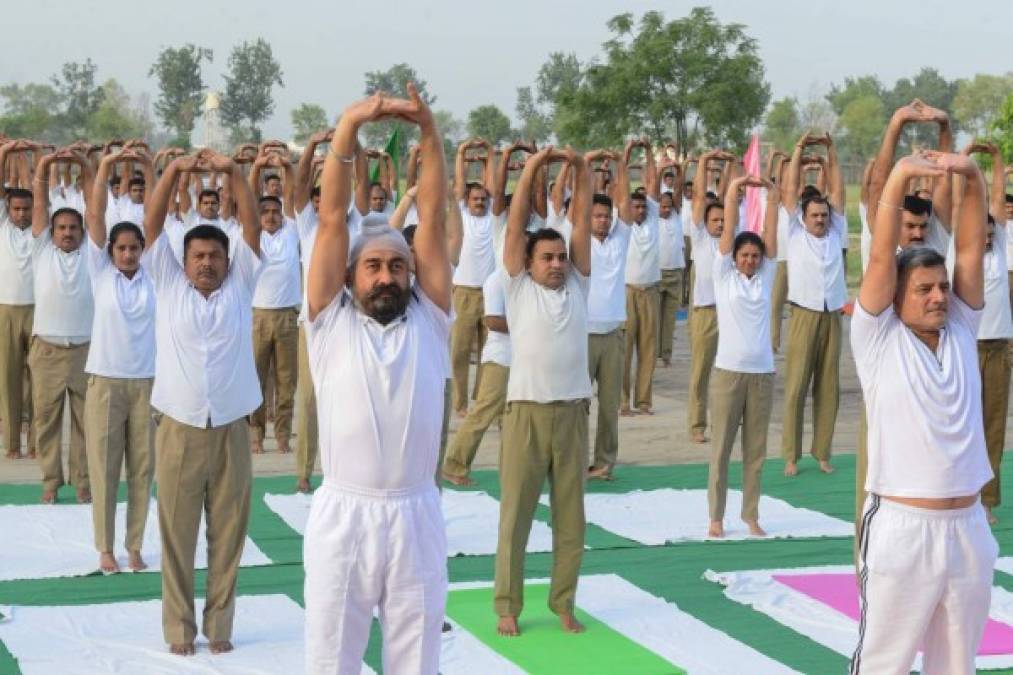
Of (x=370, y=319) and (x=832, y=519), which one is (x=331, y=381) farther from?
(x=832, y=519)

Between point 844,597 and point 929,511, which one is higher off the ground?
point 929,511

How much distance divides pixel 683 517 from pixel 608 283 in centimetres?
205

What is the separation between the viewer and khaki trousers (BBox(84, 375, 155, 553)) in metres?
8.70

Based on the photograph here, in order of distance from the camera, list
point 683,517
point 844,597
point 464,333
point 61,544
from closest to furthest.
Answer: point 844,597 → point 61,544 → point 683,517 → point 464,333

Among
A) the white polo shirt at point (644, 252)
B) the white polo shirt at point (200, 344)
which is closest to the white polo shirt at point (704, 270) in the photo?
the white polo shirt at point (644, 252)

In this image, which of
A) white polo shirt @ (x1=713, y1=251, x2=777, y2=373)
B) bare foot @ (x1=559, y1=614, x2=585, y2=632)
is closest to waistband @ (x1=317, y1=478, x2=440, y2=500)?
bare foot @ (x1=559, y1=614, x2=585, y2=632)

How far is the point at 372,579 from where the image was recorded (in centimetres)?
503

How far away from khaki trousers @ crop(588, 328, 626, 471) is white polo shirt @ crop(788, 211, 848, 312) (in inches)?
56.2

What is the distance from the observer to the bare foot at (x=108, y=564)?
8.71 meters

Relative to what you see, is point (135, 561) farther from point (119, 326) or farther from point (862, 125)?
point (862, 125)

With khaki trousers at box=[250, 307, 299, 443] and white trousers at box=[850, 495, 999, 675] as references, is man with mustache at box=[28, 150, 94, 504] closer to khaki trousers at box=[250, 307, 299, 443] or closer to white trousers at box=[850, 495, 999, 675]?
khaki trousers at box=[250, 307, 299, 443]

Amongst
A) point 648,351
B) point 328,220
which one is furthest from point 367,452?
point 648,351

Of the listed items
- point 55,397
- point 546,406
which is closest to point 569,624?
point 546,406

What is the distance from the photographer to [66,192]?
50.2ft
